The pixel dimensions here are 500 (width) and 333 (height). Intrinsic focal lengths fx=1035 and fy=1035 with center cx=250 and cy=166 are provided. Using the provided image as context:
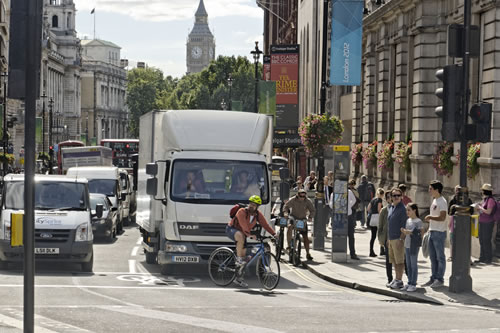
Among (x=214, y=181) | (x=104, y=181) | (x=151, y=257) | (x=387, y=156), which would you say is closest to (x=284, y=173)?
(x=214, y=181)

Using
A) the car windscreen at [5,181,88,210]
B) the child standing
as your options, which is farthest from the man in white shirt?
the car windscreen at [5,181,88,210]

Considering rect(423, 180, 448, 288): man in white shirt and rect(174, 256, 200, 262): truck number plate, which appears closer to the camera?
rect(423, 180, 448, 288): man in white shirt

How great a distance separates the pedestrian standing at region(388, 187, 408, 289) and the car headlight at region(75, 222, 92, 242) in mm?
6280

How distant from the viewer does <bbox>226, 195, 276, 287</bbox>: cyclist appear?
18.6 meters

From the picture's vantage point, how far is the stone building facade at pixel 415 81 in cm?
2459

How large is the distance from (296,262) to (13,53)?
14.7 metres

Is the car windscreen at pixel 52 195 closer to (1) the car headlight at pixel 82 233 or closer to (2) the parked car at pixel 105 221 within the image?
(1) the car headlight at pixel 82 233

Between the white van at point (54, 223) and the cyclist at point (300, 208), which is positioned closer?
the white van at point (54, 223)

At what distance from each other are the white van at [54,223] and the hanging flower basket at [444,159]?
1027 centimetres

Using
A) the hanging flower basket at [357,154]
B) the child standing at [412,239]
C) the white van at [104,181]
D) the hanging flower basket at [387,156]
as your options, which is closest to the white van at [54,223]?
the child standing at [412,239]

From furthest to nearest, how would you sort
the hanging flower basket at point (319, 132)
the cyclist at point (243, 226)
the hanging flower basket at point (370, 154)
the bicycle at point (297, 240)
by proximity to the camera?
1. the hanging flower basket at point (370, 154)
2. the hanging flower basket at point (319, 132)
3. the bicycle at point (297, 240)
4. the cyclist at point (243, 226)

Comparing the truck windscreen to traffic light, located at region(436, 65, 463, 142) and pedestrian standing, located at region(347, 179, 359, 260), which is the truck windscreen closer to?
pedestrian standing, located at region(347, 179, 359, 260)

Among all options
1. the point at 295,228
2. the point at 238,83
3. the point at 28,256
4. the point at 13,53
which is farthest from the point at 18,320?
the point at 238,83

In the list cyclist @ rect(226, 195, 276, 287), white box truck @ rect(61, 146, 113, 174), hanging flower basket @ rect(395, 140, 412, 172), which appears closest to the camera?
cyclist @ rect(226, 195, 276, 287)
